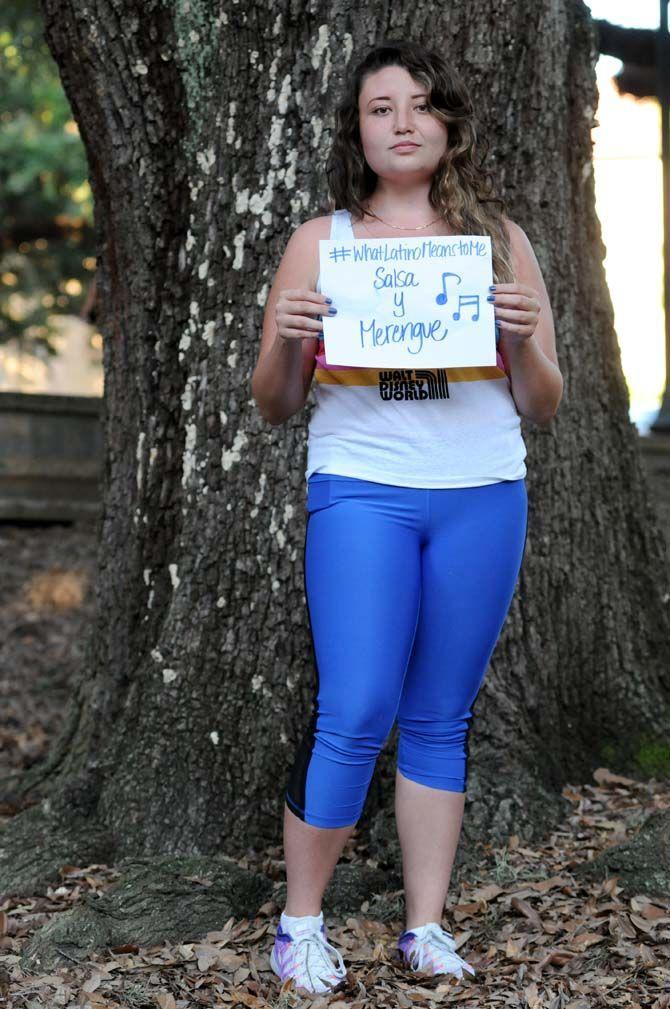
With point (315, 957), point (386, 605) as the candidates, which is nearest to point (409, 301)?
point (386, 605)

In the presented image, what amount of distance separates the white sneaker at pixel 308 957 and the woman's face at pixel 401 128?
1806 mm

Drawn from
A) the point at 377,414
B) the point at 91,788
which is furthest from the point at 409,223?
the point at 91,788

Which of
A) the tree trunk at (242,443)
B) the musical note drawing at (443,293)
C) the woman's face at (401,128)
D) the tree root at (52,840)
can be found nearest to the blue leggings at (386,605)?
the musical note drawing at (443,293)

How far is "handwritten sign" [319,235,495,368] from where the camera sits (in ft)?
8.54

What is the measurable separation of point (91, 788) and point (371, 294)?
202 cm

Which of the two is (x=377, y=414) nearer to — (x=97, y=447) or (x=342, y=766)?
(x=342, y=766)

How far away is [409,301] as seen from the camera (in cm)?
263

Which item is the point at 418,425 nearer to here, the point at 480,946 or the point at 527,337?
the point at 527,337

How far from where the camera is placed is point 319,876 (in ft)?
9.30

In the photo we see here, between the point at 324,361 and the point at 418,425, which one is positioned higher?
the point at 324,361

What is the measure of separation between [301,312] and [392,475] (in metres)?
0.43

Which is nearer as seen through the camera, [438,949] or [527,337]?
[527,337]

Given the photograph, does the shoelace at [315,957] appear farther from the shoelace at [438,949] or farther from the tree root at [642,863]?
the tree root at [642,863]

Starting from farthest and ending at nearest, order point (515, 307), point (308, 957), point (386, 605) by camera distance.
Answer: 1. point (308, 957)
2. point (386, 605)
3. point (515, 307)
